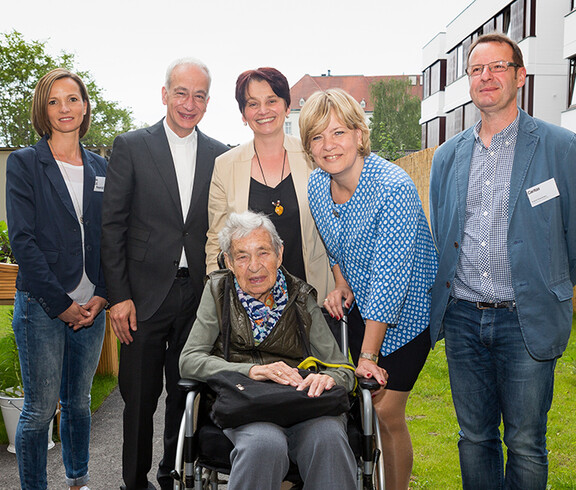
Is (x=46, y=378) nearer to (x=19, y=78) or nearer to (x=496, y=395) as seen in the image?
(x=496, y=395)

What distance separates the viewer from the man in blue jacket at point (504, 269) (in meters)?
2.39

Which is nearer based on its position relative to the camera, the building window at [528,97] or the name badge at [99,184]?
the name badge at [99,184]

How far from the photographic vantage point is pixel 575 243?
2.40 m

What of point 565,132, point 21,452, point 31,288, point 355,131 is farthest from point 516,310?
point 21,452

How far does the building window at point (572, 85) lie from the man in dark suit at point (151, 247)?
55.1 feet

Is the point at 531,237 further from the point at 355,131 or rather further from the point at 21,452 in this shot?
the point at 21,452

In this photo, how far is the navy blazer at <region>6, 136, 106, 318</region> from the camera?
111 inches

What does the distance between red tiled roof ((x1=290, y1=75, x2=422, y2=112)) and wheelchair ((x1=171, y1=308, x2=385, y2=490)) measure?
63.2m

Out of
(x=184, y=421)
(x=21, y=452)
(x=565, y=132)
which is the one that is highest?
(x=565, y=132)

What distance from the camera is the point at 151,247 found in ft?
10.2

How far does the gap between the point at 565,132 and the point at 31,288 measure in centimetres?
246

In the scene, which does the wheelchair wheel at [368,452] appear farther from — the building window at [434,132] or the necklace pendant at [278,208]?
the building window at [434,132]

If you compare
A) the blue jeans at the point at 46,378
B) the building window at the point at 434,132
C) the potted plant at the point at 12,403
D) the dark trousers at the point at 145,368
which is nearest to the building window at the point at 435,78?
the building window at the point at 434,132

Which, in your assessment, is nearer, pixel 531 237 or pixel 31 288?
pixel 531 237
